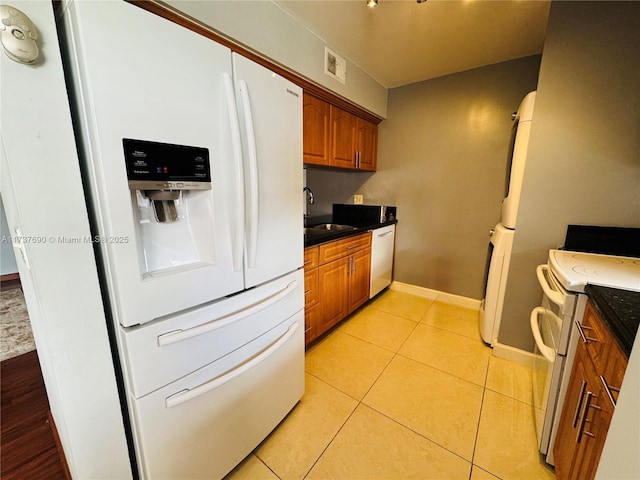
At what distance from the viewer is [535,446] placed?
128 cm

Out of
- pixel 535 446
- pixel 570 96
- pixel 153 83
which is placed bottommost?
pixel 535 446

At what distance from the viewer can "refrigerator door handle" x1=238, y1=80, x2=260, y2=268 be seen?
96 centimetres

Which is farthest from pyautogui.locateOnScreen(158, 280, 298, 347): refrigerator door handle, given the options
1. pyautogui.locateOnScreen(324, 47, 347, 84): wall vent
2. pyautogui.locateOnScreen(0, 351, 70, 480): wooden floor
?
pyautogui.locateOnScreen(324, 47, 347, 84): wall vent

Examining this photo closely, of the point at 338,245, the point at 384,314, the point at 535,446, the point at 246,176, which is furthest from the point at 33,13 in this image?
the point at 384,314

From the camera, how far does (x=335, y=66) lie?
2.06m

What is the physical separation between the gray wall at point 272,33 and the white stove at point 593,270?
188 cm

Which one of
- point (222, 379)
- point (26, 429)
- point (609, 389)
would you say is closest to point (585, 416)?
point (609, 389)

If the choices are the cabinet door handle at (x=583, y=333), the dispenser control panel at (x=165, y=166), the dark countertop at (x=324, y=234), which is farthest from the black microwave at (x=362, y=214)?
the dispenser control panel at (x=165, y=166)

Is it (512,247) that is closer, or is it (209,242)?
(209,242)

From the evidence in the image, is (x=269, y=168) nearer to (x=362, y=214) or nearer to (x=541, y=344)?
(x=541, y=344)

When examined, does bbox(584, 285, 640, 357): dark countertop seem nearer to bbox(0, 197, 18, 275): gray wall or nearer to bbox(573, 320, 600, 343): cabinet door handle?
bbox(573, 320, 600, 343): cabinet door handle

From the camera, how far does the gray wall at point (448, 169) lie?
7.72 feet

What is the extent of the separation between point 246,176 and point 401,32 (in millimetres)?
1727

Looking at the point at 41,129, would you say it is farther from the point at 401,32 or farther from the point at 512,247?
the point at 512,247
